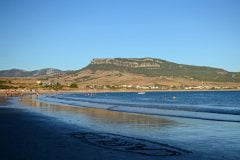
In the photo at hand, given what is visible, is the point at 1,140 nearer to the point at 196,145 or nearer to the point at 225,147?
the point at 196,145

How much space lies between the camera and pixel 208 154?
15383mm

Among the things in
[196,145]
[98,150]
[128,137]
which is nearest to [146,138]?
[128,137]

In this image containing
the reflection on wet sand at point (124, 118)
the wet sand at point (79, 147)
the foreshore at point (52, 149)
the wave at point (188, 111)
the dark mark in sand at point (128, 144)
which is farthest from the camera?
the wave at point (188, 111)

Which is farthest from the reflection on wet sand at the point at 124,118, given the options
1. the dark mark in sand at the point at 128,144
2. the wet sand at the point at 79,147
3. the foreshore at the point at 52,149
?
the foreshore at the point at 52,149

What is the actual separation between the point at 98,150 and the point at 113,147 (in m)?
1.18

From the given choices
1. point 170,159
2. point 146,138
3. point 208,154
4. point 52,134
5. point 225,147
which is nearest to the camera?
point 170,159

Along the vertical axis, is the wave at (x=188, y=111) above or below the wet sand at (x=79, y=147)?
above

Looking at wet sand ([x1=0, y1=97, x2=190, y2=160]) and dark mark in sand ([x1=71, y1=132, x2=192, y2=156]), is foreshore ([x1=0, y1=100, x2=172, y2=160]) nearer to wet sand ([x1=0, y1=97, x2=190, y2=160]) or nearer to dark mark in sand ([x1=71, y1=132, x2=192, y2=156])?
wet sand ([x1=0, y1=97, x2=190, y2=160])

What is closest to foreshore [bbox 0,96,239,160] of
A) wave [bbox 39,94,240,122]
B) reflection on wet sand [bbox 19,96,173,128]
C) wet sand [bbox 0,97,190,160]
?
wet sand [bbox 0,97,190,160]

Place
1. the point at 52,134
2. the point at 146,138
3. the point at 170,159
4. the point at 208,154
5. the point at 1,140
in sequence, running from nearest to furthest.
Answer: the point at 170,159 → the point at 208,154 → the point at 1,140 → the point at 146,138 → the point at 52,134

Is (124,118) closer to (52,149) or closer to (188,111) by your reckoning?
(188,111)

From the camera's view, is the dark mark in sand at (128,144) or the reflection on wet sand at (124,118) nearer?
the dark mark in sand at (128,144)

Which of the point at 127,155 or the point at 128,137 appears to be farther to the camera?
the point at 128,137

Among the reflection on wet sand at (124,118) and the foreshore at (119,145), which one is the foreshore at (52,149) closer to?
the foreshore at (119,145)
